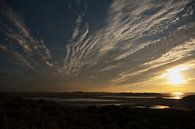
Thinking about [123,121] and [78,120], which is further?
[123,121]

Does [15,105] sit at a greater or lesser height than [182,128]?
greater

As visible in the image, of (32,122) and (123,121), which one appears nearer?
(32,122)

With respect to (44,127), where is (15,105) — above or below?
above

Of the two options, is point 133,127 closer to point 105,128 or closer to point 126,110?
point 105,128

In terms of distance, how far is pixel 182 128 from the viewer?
22.7 metres

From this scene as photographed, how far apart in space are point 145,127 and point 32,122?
10.1 m

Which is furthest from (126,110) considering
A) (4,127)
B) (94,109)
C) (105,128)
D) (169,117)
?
(4,127)

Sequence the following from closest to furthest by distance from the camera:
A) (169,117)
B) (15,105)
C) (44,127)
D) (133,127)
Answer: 1. (44,127)
2. (133,127)
3. (169,117)
4. (15,105)

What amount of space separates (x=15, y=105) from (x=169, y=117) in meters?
19.1

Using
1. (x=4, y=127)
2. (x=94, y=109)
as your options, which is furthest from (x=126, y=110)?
(x=4, y=127)

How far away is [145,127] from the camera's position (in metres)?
22.8

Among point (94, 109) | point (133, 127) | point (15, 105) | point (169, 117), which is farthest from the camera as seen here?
point (94, 109)

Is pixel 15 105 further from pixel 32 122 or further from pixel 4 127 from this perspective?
pixel 4 127

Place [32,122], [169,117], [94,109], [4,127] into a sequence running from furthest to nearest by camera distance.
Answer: [94,109], [169,117], [32,122], [4,127]
